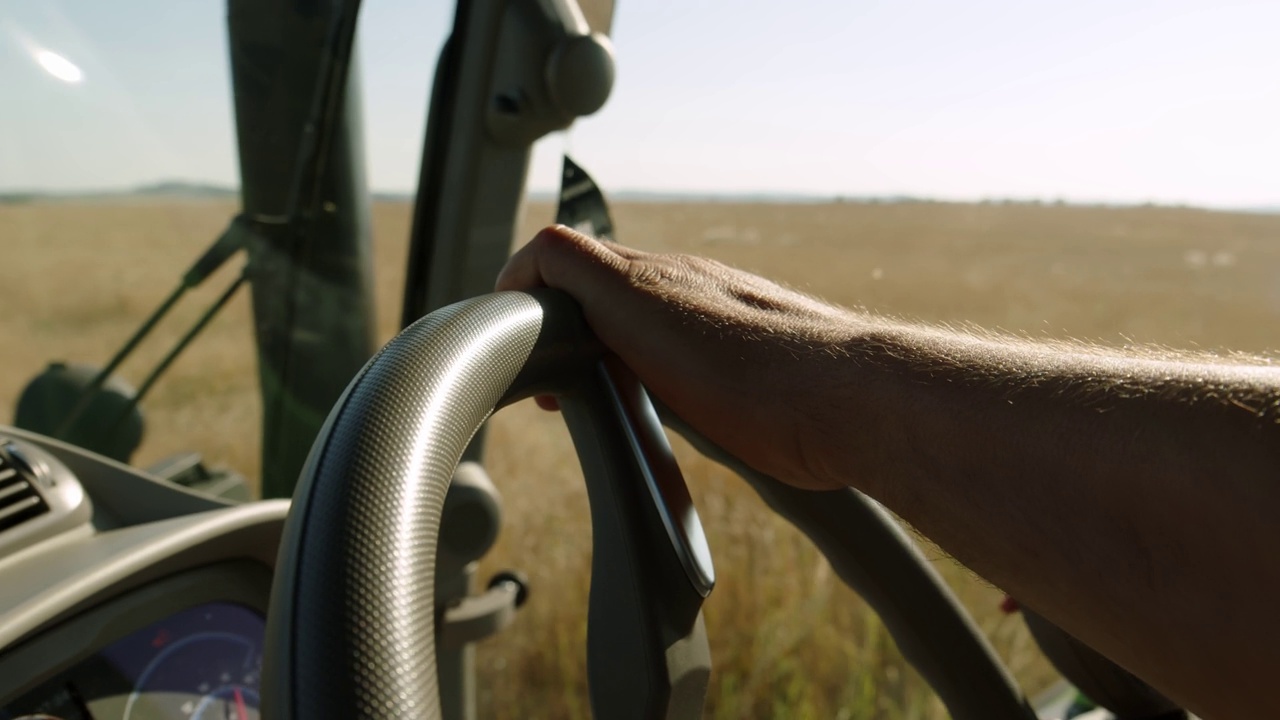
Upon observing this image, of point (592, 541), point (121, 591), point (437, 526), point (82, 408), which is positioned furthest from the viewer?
point (82, 408)

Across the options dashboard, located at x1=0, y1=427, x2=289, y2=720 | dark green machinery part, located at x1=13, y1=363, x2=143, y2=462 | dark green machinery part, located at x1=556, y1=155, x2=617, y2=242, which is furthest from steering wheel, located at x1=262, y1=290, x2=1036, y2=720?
dark green machinery part, located at x1=13, y1=363, x2=143, y2=462

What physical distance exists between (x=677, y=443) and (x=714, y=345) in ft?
6.59

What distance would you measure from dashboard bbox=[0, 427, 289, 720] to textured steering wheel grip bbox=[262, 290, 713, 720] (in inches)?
21.6

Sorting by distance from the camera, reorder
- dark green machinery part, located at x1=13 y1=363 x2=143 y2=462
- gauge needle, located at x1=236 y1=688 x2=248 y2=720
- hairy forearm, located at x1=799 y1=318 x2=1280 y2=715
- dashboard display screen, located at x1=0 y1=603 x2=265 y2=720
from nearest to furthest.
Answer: hairy forearm, located at x1=799 y1=318 x2=1280 y2=715 < dashboard display screen, located at x1=0 y1=603 x2=265 y2=720 < gauge needle, located at x1=236 y1=688 x2=248 y2=720 < dark green machinery part, located at x1=13 y1=363 x2=143 y2=462

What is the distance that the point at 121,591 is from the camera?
1207 mm

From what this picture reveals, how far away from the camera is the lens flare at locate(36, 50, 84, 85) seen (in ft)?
5.06

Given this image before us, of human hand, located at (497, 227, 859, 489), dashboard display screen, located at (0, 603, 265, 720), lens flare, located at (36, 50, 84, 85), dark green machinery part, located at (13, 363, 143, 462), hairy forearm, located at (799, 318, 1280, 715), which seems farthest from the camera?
dark green machinery part, located at (13, 363, 143, 462)

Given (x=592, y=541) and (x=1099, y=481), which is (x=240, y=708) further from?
(x=1099, y=481)

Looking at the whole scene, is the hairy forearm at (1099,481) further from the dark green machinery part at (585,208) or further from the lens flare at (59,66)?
the lens flare at (59,66)

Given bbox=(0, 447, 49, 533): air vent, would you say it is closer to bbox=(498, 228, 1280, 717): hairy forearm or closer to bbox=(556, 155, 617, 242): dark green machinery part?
bbox=(498, 228, 1280, 717): hairy forearm

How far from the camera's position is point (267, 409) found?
2.09 m

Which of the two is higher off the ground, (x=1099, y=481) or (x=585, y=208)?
(x=585, y=208)

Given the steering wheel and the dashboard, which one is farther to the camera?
the dashboard

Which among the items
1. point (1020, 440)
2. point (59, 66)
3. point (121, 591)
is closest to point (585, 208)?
point (59, 66)
